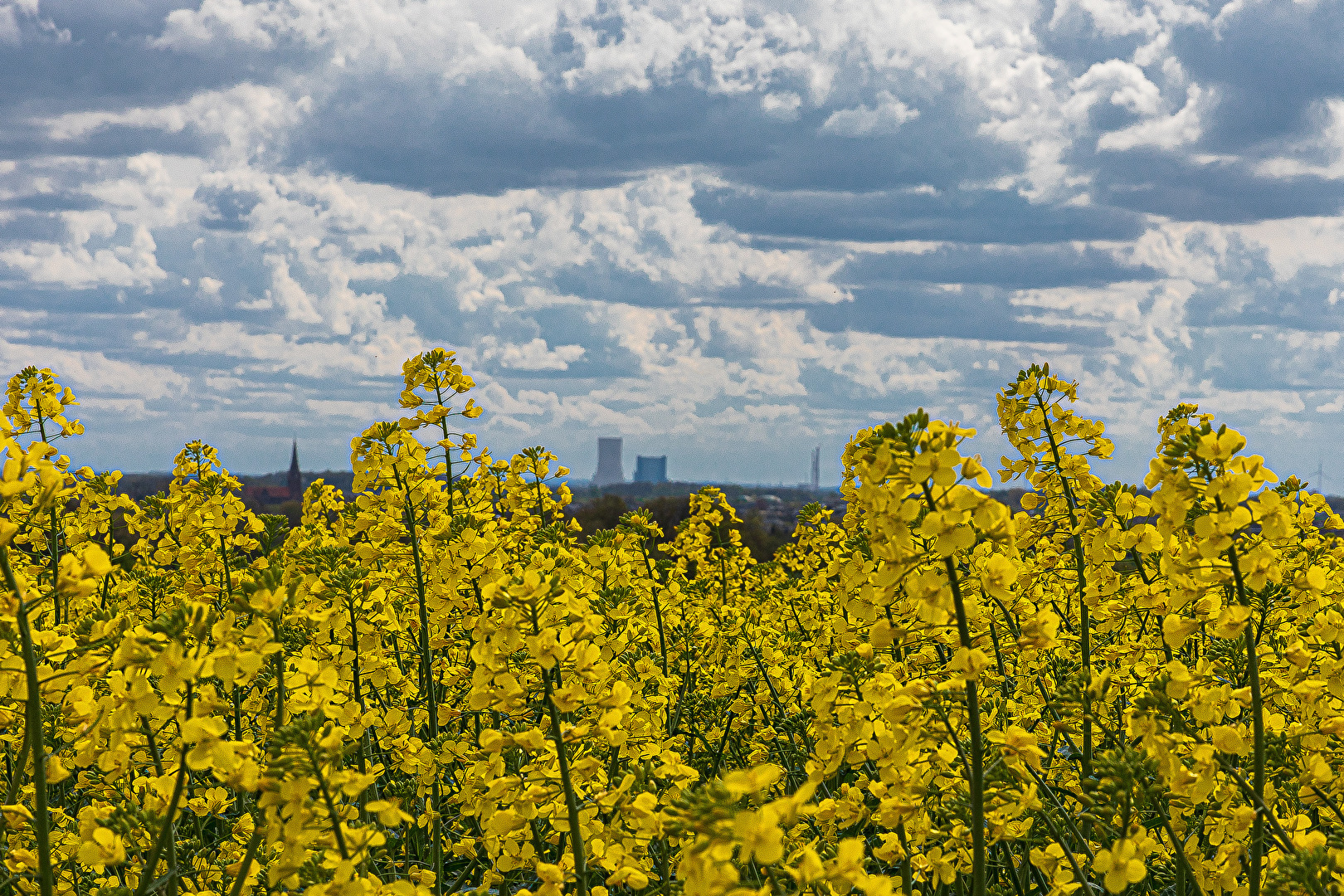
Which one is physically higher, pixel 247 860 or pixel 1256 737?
pixel 1256 737

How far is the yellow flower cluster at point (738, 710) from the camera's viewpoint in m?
3.40

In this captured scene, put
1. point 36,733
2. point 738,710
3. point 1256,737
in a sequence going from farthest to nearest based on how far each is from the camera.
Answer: point 738,710
point 1256,737
point 36,733

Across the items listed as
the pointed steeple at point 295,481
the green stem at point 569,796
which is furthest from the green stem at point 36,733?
the pointed steeple at point 295,481

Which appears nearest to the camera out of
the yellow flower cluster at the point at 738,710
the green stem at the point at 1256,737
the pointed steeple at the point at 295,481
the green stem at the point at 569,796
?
the yellow flower cluster at the point at 738,710

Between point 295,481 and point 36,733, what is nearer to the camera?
point 36,733

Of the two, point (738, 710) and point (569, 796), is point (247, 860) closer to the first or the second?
point (569, 796)

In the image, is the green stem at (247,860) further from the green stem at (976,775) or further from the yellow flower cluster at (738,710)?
the green stem at (976,775)

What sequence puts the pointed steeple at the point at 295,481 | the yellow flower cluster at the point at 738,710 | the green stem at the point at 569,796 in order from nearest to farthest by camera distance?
the yellow flower cluster at the point at 738,710 < the green stem at the point at 569,796 < the pointed steeple at the point at 295,481

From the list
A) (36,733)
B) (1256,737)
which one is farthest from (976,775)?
(36,733)

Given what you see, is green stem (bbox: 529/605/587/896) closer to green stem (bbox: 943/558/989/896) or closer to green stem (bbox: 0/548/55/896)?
green stem (bbox: 943/558/989/896)

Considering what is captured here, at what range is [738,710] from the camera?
6719mm

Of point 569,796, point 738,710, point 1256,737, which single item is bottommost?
point 738,710

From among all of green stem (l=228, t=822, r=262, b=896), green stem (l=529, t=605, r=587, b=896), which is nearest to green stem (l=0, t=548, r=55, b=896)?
green stem (l=228, t=822, r=262, b=896)

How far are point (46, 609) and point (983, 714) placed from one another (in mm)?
7248
